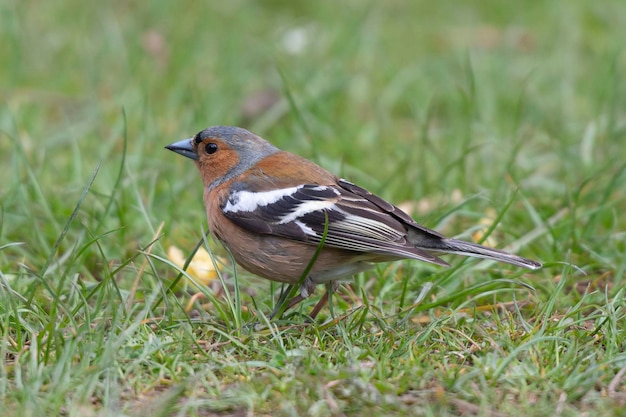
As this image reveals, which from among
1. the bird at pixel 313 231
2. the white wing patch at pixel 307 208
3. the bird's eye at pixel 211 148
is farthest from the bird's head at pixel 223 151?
the white wing patch at pixel 307 208

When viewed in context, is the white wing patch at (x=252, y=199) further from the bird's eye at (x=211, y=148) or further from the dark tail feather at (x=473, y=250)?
the dark tail feather at (x=473, y=250)

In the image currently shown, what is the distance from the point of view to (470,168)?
6.30 meters

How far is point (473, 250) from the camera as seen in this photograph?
4105 mm

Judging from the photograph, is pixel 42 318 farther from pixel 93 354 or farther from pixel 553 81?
pixel 553 81

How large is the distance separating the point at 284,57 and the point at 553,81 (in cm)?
238

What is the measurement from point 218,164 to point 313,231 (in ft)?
3.11

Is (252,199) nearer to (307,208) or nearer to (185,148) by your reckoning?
(307,208)

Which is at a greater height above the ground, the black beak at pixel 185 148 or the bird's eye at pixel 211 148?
the bird's eye at pixel 211 148

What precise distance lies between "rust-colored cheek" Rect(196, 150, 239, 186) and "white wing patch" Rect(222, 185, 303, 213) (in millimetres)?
387

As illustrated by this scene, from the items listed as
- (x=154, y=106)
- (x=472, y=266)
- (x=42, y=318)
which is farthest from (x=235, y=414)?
(x=154, y=106)

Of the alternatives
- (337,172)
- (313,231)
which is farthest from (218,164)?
(337,172)

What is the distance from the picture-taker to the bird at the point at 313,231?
413cm

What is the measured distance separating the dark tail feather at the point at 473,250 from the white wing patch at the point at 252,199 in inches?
28.0

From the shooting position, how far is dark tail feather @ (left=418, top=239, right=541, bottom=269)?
4.04 metres
